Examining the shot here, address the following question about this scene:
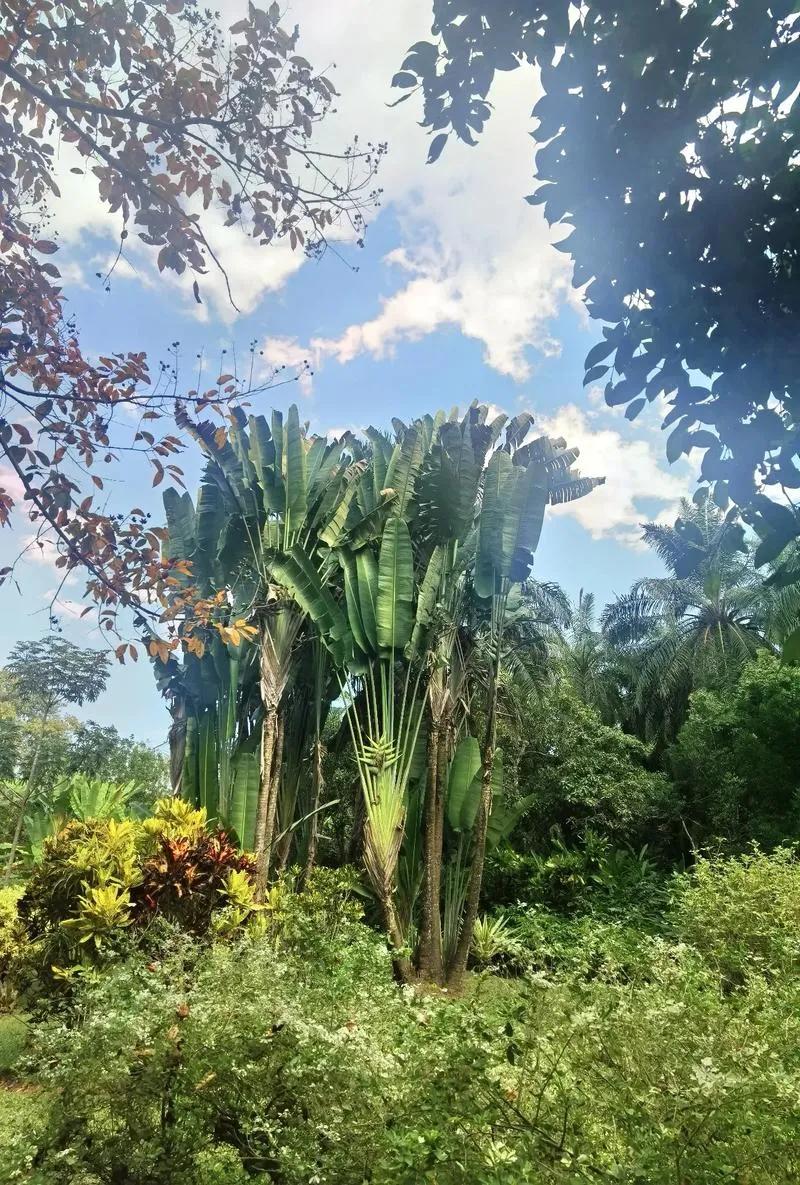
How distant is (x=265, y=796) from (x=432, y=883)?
8.56 feet

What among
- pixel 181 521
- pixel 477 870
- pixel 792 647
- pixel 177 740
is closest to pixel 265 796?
pixel 477 870

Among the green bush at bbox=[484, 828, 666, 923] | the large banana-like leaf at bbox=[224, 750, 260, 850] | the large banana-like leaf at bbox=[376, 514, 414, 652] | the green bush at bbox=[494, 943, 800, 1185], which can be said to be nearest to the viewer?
the green bush at bbox=[494, 943, 800, 1185]

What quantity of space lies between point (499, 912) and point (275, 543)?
303 inches

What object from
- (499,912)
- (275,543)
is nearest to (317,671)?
(275,543)

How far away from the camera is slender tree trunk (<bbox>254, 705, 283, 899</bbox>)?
8041mm

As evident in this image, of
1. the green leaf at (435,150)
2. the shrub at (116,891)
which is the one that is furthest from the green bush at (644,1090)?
the shrub at (116,891)

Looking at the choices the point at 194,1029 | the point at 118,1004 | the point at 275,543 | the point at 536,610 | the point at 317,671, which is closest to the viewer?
the point at 194,1029

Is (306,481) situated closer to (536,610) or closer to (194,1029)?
(194,1029)

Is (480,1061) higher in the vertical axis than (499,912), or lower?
lower

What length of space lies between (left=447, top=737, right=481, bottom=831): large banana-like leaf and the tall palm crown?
1204 centimetres

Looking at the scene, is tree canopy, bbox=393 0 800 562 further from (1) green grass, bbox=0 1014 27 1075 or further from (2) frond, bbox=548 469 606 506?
(2) frond, bbox=548 469 606 506

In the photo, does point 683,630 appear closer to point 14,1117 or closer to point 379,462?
point 379,462

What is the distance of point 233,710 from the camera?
9828mm

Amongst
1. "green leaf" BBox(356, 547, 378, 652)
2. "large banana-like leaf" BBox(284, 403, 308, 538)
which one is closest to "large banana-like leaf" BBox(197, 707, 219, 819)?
"green leaf" BBox(356, 547, 378, 652)
